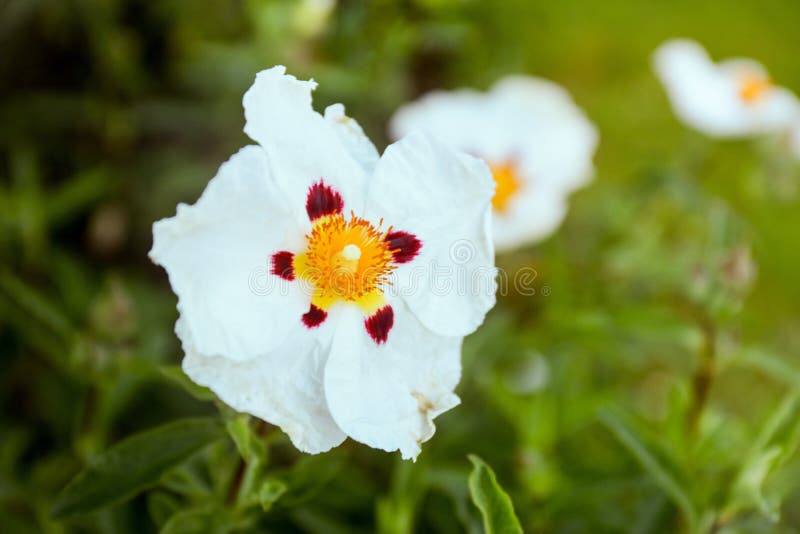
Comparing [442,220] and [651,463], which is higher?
[442,220]

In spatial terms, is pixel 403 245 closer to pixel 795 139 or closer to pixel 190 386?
pixel 190 386

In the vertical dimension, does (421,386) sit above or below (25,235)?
above

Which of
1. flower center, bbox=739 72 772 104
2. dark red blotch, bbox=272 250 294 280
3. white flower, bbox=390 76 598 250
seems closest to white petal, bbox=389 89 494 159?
white flower, bbox=390 76 598 250

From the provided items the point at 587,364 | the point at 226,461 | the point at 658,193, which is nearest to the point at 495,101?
the point at 658,193

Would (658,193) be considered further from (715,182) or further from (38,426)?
(38,426)

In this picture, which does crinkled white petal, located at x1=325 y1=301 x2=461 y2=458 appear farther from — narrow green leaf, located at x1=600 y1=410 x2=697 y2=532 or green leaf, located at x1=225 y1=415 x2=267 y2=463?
narrow green leaf, located at x1=600 y1=410 x2=697 y2=532

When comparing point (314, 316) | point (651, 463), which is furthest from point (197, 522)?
point (651, 463)
